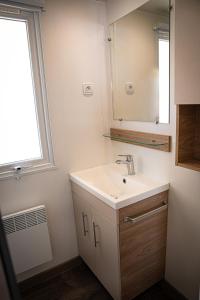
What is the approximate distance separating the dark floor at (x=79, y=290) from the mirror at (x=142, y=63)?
53.5 inches

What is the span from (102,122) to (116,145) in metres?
0.26

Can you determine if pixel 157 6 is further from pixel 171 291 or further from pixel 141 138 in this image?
pixel 171 291

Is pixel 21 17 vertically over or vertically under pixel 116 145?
over

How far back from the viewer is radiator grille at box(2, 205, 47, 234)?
1466mm

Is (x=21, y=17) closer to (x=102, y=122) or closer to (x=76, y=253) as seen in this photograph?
(x=102, y=122)

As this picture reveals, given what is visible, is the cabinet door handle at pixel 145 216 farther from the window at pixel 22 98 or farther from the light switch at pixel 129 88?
the light switch at pixel 129 88

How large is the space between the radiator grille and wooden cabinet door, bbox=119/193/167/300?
0.69 m

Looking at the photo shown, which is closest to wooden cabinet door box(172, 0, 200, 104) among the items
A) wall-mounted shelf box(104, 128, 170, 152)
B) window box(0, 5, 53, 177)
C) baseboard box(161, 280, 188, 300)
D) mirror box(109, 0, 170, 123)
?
mirror box(109, 0, 170, 123)

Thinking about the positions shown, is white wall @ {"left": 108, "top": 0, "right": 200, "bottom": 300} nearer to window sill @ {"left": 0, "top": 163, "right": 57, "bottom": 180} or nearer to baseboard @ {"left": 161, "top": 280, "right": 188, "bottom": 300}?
baseboard @ {"left": 161, "top": 280, "right": 188, "bottom": 300}

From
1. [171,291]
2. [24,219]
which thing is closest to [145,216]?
[171,291]

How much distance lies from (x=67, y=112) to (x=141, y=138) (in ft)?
2.16

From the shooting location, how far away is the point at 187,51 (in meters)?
1.04

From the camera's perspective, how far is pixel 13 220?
1.48 meters

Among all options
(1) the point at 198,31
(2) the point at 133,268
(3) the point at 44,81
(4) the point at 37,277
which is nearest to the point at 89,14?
(3) the point at 44,81
